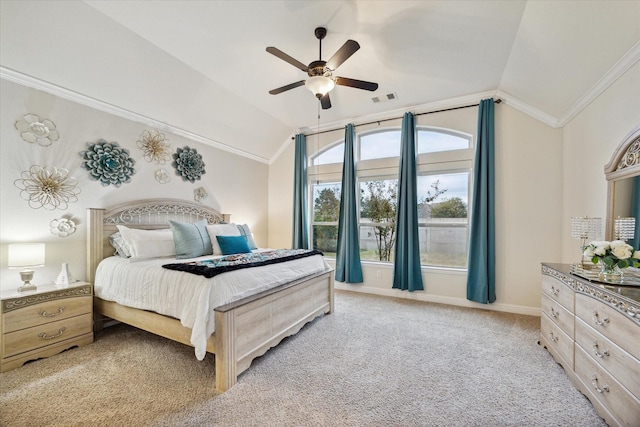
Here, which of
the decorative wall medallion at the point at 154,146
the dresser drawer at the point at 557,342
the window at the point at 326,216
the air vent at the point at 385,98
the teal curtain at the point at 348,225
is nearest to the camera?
the dresser drawer at the point at 557,342

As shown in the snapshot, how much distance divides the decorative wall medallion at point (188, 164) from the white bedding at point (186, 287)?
1.57 m

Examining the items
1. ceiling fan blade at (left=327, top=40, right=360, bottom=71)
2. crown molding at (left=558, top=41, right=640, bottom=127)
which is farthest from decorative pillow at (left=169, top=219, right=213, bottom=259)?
crown molding at (left=558, top=41, right=640, bottom=127)

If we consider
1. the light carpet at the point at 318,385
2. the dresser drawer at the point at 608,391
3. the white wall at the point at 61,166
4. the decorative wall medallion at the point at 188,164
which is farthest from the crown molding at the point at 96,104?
the dresser drawer at the point at 608,391

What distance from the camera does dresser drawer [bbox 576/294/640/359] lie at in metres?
1.47

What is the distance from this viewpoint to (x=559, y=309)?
92.1 inches

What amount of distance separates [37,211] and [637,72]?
5.61m

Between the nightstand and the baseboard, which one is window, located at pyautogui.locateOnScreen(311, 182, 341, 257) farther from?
the nightstand

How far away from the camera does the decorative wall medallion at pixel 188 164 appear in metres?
4.00

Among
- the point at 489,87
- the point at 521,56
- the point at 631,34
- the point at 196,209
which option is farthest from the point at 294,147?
the point at 631,34

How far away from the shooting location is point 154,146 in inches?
145

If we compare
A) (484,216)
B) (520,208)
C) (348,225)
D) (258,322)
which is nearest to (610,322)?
(484,216)

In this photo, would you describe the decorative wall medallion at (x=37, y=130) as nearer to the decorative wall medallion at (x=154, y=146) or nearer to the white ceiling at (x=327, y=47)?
the white ceiling at (x=327, y=47)

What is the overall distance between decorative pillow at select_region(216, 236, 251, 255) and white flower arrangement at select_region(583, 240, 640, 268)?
3487 mm

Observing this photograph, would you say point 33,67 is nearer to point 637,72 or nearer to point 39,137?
point 39,137
